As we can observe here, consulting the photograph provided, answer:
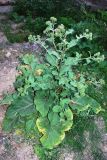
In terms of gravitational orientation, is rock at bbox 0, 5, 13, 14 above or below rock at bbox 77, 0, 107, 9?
below

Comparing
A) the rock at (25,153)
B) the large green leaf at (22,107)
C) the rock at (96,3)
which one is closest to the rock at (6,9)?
the rock at (96,3)

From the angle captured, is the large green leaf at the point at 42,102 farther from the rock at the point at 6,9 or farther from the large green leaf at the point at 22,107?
the rock at the point at 6,9

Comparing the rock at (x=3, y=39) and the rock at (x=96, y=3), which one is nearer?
the rock at (x=3, y=39)

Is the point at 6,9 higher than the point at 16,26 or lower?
lower

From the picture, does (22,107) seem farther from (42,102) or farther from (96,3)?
(96,3)

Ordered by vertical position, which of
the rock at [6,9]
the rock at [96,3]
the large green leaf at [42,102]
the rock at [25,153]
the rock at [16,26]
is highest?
the large green leaf at [42,102]

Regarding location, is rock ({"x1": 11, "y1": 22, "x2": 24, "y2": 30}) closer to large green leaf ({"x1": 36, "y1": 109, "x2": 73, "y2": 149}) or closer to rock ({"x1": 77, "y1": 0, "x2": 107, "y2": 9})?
rock ({"x1": 77, "y1": 0, "x2": 107, "y2": 9})

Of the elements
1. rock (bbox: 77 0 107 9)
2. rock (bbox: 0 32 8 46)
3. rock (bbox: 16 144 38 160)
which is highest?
rock (bbox: 16 144 38 160)

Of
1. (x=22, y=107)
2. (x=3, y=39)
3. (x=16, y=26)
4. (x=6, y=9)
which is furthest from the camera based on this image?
(x=6, y=9)

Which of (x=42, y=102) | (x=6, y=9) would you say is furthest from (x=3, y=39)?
(x=42, y=102)

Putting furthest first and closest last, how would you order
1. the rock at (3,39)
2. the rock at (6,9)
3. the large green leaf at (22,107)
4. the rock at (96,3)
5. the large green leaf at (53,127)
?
the rock at (96,3)
the rock at (6,9)
the rock at (3,39)
the large green leaf at (22,107)
the large green leaf at (53,127)

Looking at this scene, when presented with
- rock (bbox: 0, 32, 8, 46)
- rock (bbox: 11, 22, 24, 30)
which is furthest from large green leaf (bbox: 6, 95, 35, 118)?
rock (bbox: 11, 22, 24, 30)

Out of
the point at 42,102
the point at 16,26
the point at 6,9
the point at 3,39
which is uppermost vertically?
the point at 42,102

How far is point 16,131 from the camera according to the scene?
5.33 meters
